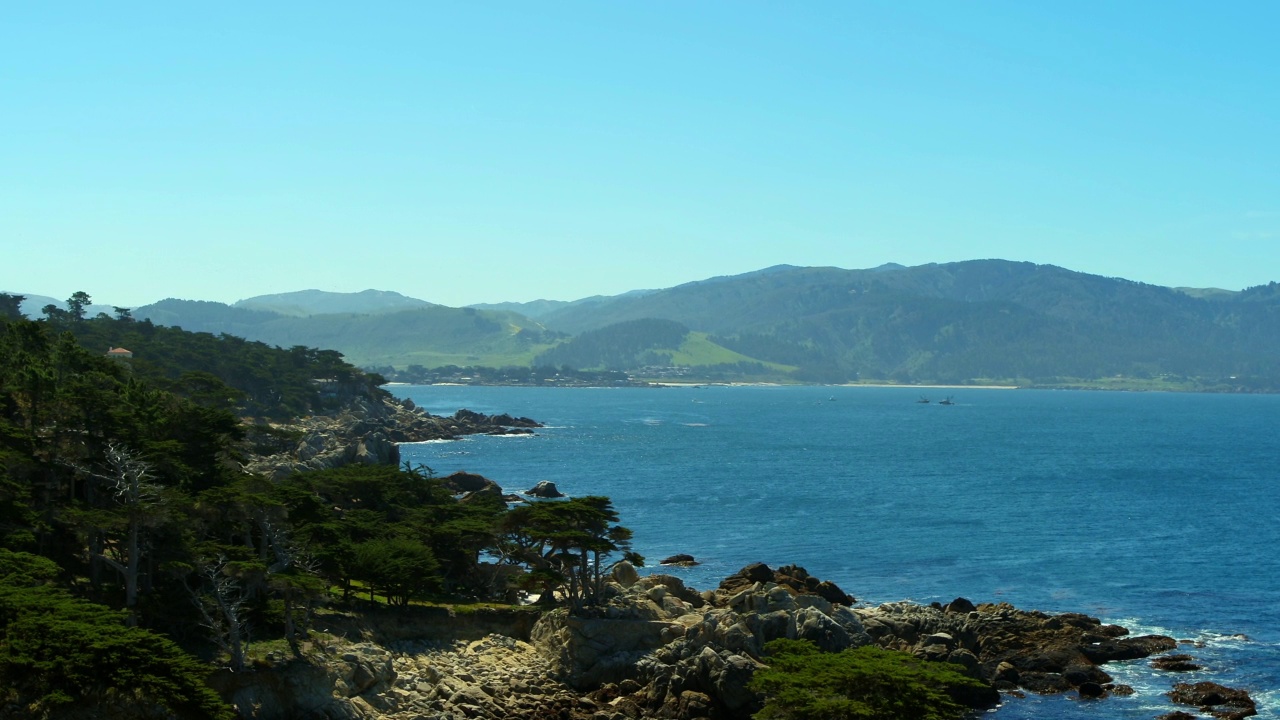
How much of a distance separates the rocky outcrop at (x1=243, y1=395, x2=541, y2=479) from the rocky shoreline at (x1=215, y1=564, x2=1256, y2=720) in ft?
66.8

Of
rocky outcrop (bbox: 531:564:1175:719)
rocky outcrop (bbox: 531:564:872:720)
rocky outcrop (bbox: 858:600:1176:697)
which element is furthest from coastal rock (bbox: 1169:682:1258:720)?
rocky outcrop (bbox: 531:564:872:720)

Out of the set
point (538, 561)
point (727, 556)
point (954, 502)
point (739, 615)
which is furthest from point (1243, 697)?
point (954, 502)

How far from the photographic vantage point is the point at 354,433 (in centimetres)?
11012

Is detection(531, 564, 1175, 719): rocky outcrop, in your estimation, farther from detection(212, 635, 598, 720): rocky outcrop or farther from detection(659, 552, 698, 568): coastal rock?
detection(659, 552, 698, 568): coastal rock

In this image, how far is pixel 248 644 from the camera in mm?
31578

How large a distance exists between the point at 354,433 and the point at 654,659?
3050 inches

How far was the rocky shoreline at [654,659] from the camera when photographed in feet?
108

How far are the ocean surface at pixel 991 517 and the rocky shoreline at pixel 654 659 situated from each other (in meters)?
1.88

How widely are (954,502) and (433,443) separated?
225 ft

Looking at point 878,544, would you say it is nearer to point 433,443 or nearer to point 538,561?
point 538,561

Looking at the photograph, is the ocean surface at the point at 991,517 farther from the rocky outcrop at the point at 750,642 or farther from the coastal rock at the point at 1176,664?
the rocky outcrop at the point at 750,642

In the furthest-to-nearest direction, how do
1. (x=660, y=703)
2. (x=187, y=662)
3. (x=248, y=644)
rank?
(x=660, y=703)
(x=248, y=644)
(x=187, y=662)

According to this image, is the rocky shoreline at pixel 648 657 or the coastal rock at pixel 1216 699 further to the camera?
the coastal rock at pixel 1216 699

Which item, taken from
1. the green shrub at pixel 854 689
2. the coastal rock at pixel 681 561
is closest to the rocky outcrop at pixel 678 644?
the green shrub at pixel 854 689
